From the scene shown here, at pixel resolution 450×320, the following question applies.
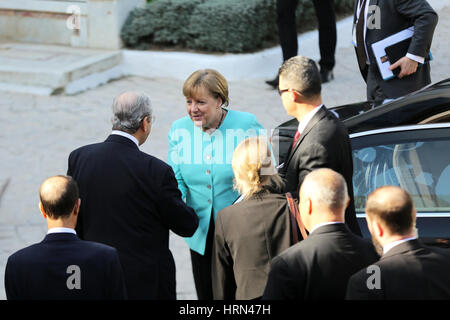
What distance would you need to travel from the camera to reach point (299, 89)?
3611 millimetres

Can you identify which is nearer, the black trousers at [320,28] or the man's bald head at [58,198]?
the man's bald head at [58,198]

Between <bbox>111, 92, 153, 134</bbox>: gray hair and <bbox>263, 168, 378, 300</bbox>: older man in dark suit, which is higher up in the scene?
<bbox>111, 92, 153, 134</bbox>: gray hair

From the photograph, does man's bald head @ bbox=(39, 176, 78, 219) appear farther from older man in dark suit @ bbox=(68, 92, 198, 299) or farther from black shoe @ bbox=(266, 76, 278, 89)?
black shoe @ bbox=(266, 76, 278, 89)

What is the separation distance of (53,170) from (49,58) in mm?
3271

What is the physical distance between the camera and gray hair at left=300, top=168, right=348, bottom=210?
2.94m

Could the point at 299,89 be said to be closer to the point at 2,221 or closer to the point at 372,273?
the point at 372,273

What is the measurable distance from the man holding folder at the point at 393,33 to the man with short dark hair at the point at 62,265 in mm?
3321

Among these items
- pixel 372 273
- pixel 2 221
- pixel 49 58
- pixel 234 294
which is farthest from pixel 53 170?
pixel 372 273

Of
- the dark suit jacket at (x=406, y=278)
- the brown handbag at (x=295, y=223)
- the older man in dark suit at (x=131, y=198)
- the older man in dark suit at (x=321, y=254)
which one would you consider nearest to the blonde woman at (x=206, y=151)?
the older man in dark suit at (x=131, y=198)

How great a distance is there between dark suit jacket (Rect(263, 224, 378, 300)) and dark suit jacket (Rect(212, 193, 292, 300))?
49 centimetres

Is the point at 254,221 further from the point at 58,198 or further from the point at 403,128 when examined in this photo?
the point at 403,128

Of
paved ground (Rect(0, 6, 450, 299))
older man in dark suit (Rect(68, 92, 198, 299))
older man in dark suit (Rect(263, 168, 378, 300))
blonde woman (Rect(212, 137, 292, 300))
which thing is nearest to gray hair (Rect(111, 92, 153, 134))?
older man in dark suit (Rect(68, 92, 198, 299))

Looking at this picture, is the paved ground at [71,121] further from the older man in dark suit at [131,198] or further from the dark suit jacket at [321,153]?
the dark suit jacket at [321,153]

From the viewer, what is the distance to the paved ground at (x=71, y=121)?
20.8 feet
